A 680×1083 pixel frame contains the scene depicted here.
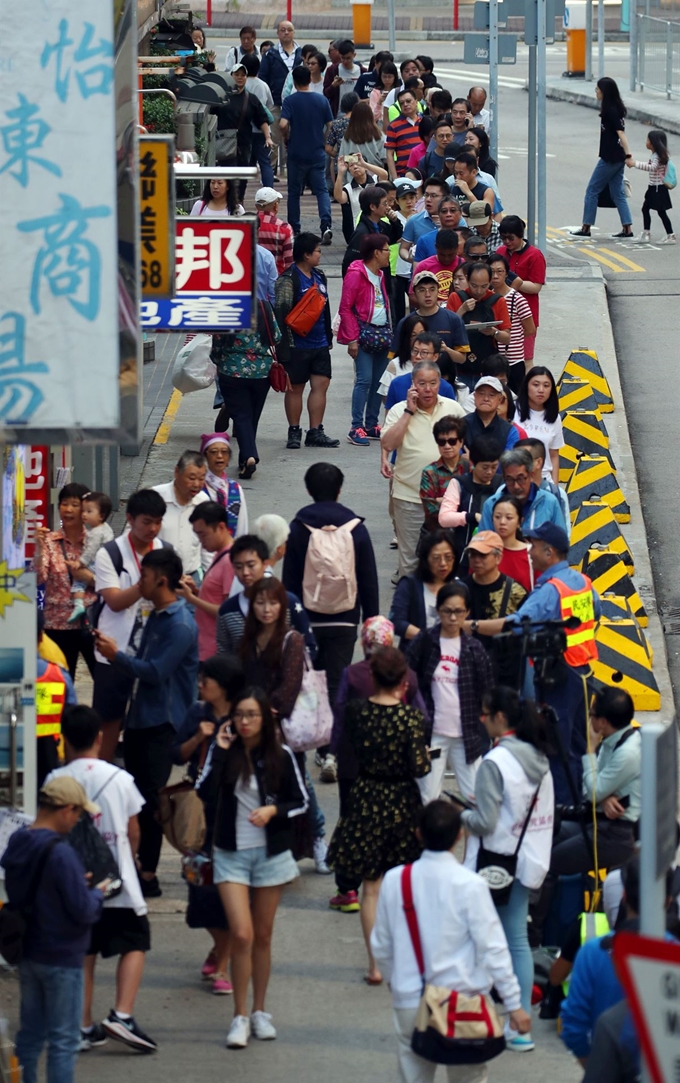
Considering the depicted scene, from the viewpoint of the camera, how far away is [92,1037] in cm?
748

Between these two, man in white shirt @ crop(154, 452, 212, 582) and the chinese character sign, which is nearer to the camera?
the chinese character sign

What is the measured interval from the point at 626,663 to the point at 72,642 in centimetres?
333

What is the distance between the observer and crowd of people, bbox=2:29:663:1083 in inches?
260

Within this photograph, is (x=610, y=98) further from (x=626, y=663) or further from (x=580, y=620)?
(x=580, y=620)

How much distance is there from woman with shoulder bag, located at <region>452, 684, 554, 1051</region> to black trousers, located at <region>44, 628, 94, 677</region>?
294cm

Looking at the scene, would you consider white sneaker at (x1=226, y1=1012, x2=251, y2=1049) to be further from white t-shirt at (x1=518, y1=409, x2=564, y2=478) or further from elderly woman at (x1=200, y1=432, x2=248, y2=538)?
white t-shirt at (x1=518, y1=409, x2=564, y2=478)

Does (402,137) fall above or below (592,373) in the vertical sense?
above

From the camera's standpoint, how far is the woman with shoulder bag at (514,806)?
7207mm

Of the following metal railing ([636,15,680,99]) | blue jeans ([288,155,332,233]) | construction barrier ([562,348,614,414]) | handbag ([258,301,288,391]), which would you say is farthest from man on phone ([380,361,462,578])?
metal railing ([636,15,680,99])

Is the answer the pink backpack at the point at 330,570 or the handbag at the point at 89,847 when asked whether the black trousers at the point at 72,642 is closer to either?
the pink backpack at the point at 330,570

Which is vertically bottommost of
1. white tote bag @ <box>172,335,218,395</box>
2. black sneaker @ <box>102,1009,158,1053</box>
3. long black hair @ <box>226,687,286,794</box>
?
black sneaker @ <box>102,1009,158,1053</box>

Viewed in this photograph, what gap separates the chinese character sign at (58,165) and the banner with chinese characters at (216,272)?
395 centimetres

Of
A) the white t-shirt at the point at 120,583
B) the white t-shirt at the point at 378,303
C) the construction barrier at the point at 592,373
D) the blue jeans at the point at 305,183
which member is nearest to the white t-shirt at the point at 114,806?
the white t-shirt at the point at 120,583

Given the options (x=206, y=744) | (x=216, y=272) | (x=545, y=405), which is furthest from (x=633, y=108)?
(x=206, y=744)
